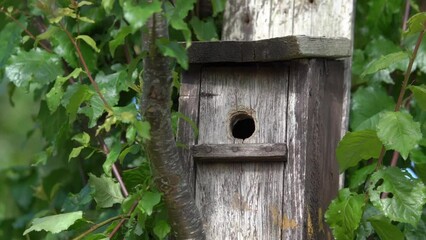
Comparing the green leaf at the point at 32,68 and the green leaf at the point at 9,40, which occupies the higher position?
the green leaf at the point at 9,40

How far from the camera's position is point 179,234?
14.2 ft

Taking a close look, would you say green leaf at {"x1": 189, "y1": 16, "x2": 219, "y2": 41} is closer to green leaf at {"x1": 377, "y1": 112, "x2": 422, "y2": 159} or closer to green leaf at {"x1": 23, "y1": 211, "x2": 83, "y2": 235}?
green leaf at {"x1": 23, "y1": 211, "x2": 83, "y2": 235}

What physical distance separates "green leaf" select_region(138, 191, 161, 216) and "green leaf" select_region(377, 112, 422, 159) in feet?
2.36

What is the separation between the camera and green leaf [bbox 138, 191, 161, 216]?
4.21 m

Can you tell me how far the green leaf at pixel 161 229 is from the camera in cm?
434

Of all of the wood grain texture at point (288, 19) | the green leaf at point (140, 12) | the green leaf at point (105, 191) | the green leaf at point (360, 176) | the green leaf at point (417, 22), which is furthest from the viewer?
the wood grain texture at point (288, 19)

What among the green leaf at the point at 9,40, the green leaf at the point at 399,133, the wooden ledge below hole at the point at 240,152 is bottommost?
the wooden ledge below hole at the point at 240,152

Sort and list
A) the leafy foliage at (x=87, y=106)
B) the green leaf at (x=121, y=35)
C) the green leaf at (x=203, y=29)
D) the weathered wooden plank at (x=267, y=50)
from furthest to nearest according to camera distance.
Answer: the green leaf at (x=203, y=29), the weathered wooden plank at (x=267, y=50), the leafy foliage at (x=87, y=106), the green leaf at (x=121, y=35)

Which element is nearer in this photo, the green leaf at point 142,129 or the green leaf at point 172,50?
the green leaf at point 172,50

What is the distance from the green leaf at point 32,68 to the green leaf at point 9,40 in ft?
0.51

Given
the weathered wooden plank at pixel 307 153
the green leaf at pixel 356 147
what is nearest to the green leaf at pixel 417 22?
the green leaf at pixel 356 147

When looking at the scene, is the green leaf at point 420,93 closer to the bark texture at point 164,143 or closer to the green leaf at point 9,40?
the bark texture at point 164,143

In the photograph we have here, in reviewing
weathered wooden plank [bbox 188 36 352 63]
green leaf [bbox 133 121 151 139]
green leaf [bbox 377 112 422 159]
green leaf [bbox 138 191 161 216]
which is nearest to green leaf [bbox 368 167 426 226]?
green leaf [bbox 377 112 422 159]

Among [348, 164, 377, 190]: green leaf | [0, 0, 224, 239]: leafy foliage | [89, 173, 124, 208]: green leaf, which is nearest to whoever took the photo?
[0, 0, 224, 239]: leafy foliage
